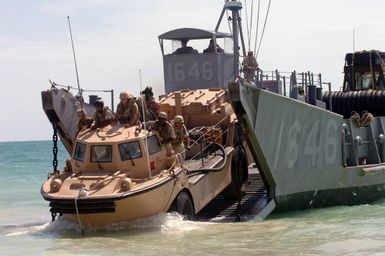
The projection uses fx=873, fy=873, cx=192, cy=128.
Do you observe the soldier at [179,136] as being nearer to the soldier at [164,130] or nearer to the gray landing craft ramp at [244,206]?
the soldier at [164,130]

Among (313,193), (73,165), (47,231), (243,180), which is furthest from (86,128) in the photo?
(313,193)

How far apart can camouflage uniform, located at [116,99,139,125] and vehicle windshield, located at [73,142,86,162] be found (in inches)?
36.1

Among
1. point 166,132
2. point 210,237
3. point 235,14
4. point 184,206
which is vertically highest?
point 235,14

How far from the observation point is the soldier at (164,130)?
50.3ft

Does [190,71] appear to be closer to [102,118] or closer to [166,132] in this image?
[102,118]

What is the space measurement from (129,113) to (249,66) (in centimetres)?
415

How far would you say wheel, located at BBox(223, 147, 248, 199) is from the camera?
16.6 m

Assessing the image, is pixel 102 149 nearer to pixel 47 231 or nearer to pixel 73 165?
pixel 73 165

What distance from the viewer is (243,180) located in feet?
55.8

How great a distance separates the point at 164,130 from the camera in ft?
50.6

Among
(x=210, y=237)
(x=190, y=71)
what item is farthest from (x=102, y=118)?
(x=190, y=71)

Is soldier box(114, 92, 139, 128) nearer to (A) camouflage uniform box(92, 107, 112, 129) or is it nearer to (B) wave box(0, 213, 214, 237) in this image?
(A) camouflage uniform box(92, 107, 112, 129)

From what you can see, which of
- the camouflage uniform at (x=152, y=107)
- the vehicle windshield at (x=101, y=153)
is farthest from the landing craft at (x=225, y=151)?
the camouflage uniform at (x=152, y=107)

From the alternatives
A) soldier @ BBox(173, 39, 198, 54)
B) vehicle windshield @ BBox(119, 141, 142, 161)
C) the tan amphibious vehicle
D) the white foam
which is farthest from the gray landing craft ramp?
soldier @ BBox(173, 39, 198, 54)
